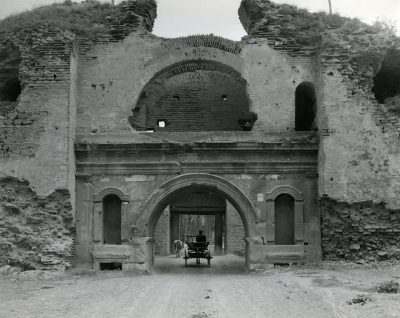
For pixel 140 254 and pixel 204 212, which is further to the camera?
pixel 204 212

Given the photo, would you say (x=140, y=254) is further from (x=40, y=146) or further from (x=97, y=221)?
(x=40, y=146)

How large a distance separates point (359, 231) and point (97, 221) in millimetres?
6167

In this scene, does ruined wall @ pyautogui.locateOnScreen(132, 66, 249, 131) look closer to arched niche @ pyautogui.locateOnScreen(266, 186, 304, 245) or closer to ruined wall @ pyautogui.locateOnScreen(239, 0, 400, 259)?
ruined wall @ pyautogui.locateOnScreen(239, 0, 400, 259)

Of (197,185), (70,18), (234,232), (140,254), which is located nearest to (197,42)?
(70,18)

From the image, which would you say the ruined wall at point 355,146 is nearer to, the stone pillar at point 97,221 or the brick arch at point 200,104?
the brick arch at point 200,104

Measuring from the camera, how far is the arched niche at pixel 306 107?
1446cm

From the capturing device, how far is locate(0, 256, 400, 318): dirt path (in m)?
8.04

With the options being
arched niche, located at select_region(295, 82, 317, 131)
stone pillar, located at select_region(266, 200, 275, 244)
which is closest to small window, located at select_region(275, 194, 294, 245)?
stone pillar, located at select_region(266, 200, 275, 244)

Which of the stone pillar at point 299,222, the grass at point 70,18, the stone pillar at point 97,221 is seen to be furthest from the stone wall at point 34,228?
the stone pillar at point 299,222

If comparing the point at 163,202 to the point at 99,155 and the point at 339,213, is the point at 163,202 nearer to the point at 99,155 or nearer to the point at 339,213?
the point at 99,155

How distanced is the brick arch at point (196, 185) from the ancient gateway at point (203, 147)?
34 millimetres

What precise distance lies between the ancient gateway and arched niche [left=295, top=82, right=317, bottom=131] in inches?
3.7

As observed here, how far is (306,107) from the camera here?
15.4 metres

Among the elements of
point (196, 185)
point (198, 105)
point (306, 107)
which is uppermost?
point (198, 105)
